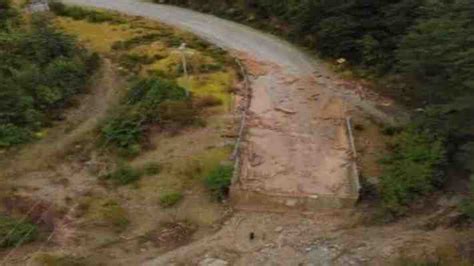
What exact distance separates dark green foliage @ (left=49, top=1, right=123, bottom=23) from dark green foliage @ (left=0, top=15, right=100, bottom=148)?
7.99m

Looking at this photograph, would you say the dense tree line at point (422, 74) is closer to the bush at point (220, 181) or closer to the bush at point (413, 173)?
the bush at point (413, 173)

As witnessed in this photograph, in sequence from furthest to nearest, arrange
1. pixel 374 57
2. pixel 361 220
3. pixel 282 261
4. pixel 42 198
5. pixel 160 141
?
pixel 374 57 → pixel 160 141 → pixel 42 198 → pixel 361 220 → pixel 282 261

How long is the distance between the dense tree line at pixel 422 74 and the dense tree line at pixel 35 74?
40.5 ft

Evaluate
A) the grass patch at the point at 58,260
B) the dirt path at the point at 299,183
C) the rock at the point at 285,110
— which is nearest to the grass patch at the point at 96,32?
the dirt path at the point at 299,183

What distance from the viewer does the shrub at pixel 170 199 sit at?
1017 inches

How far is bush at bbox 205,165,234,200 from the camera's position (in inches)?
1013

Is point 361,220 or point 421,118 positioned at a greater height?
point 421,118

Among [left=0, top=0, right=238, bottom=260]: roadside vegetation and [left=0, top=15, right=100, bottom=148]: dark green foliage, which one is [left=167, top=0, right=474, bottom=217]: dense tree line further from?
[left=0, top=15, right=100, bottom=148]: dark green foliage

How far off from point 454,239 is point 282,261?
5.22m

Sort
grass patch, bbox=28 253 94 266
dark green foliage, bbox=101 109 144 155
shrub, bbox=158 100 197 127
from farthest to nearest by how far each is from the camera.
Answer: shrub, bbox=158 100 197 127, dark green foliage, bbox=101 109 144 155, grass patch, bbox=28 253 94 266

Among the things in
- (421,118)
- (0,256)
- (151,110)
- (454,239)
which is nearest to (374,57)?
(421,118)

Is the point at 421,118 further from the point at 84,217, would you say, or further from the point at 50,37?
the point at 50,37

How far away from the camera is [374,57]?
33.6 metres

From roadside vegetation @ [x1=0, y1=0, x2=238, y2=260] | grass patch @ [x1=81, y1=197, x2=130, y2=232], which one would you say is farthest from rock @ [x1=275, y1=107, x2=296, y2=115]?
grass patch @ [x1=81, y1=197, x2=130, y2=232]
